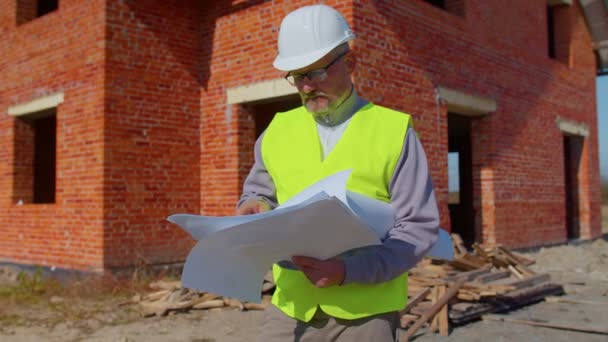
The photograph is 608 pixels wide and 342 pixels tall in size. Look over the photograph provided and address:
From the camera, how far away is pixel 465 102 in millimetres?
9273

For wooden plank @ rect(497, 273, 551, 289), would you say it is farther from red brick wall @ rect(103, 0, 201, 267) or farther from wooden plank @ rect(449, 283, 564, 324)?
red brick wall @ rect(103, 0, 201, 267)

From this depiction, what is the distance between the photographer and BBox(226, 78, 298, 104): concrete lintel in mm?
7617

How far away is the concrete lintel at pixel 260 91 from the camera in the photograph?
25.0ft

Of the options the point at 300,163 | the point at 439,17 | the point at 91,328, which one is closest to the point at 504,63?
the point at 439,17

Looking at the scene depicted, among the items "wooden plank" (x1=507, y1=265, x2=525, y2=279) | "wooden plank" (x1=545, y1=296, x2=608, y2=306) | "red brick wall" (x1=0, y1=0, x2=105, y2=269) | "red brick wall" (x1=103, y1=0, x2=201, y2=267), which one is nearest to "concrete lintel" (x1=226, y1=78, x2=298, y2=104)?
"red brick wall" (x1=103, y1=0, x2=201, y2=267)

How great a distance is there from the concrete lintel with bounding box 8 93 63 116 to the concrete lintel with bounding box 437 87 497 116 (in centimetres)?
557

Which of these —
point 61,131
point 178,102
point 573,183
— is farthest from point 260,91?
point 573,183

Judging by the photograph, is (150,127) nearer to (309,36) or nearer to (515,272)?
(515,272)

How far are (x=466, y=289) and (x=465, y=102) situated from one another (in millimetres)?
3707

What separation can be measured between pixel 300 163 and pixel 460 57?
26.0 feet

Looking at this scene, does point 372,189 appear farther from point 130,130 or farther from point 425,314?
point 130,130

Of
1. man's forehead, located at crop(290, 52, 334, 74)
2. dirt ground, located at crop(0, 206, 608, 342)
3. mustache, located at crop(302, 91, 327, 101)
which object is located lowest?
dirt ground, located at crop(0, 206, 608, 342)

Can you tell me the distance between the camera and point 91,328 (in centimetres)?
603

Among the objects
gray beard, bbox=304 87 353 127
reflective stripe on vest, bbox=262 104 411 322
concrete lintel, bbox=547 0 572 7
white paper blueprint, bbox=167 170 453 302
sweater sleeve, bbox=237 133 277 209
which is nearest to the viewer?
white paper blueprint, bbox=167 170 453 302
